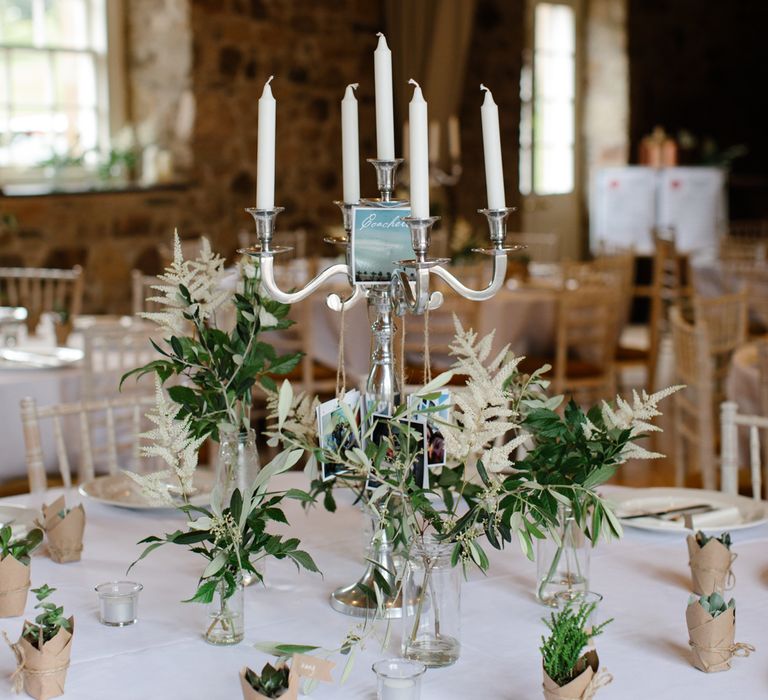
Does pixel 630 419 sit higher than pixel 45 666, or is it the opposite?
pixel 630 419

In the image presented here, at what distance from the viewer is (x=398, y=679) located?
1233 mm

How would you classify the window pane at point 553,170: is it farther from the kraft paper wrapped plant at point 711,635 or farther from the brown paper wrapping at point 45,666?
the brown paper wrapping at point 45,666

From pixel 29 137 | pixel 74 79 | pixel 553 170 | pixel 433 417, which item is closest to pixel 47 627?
pixel 433 417

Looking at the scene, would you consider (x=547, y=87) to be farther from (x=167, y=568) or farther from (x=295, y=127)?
(x=167, y=568)

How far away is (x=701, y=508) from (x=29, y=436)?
4.18 ft

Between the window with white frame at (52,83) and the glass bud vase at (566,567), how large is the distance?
535 centimetres

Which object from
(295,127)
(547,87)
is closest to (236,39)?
(295,127)

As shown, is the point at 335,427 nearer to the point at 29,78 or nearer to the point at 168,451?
the point at 168,451

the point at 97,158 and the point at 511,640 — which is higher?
the point at 97,158

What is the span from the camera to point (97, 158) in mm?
6750

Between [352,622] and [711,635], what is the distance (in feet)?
1.53

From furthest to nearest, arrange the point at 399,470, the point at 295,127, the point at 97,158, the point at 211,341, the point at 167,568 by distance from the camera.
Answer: the point at 295,127 → the point at 97,158 → the point at 167,568 → the point at 211,341 → the point at 399,470

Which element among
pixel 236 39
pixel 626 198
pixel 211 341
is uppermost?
pixel 236 39

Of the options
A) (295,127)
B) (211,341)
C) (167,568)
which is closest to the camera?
(211,341)
